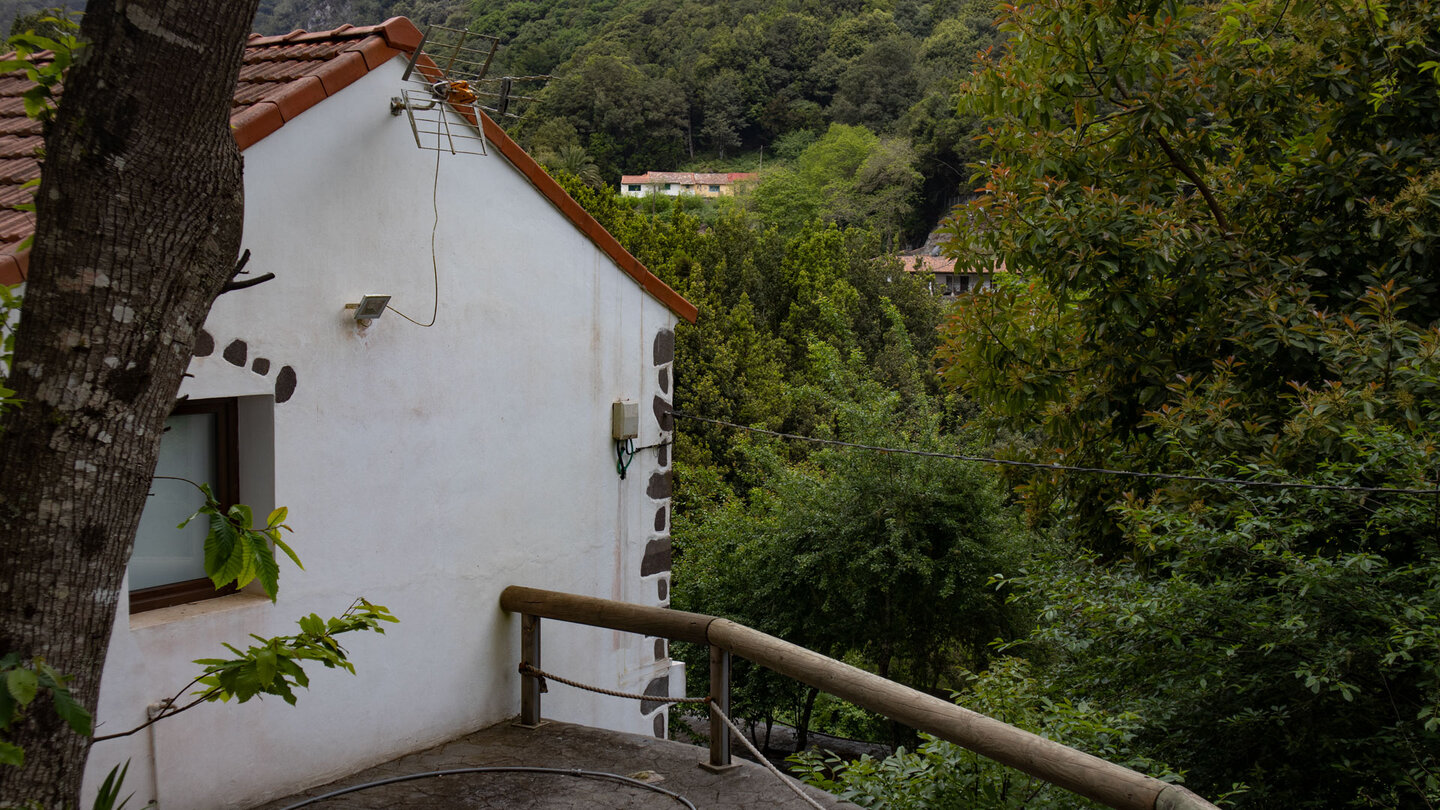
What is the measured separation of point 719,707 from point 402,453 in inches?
60.8

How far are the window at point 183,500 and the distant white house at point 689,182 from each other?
50.5m

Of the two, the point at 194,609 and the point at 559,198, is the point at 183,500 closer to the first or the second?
the point at 194,609

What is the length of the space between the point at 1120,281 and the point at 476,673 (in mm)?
3874

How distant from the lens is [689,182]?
5944 centimetres

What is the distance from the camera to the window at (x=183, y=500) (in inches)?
139

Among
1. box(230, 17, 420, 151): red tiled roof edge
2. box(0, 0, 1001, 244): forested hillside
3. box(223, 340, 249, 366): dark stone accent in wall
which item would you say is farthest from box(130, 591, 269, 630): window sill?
box(0, 0, 1001, 244): forested hillside

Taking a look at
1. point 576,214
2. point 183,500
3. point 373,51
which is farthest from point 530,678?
point 373,51

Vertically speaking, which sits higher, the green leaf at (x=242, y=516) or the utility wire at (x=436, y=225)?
the utility wire at (x=436, y=225)

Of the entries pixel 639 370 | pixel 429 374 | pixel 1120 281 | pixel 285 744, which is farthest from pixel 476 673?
pixel 1120 281

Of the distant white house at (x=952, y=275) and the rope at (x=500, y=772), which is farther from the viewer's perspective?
the distant white house at (x=952, y=275)

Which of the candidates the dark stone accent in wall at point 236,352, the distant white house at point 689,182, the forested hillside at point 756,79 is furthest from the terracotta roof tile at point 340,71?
the distant white house at point 689,182

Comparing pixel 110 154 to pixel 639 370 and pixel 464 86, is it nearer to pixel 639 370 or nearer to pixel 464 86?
pixel 464 86

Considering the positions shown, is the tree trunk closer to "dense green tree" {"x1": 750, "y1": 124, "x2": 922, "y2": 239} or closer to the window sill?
the window sill

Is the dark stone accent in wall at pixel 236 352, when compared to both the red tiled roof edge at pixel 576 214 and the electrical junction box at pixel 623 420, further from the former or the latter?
the electrical junction box at pixel 623 420
